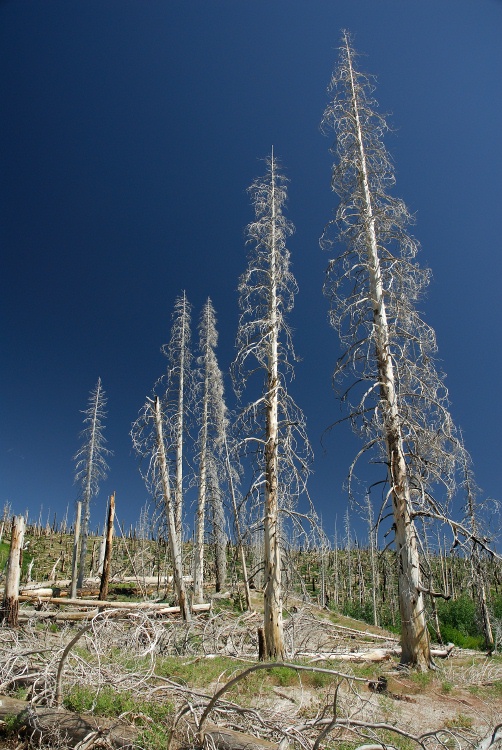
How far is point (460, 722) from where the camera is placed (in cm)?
628

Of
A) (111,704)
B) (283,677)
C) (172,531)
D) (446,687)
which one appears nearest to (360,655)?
(283,677)

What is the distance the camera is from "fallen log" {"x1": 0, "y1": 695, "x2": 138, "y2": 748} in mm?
4895

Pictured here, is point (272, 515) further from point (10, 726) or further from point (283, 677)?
point (10, 726)

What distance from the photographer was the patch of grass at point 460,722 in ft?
20.1

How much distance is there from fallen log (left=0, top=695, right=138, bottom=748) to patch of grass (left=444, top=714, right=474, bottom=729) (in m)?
4.38

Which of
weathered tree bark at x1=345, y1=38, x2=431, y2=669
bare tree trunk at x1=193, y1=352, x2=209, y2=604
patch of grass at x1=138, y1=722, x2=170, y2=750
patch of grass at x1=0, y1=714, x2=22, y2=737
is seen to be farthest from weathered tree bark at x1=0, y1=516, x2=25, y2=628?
weathered tree bark at x1=345, y1=38, x2=431, y2=669

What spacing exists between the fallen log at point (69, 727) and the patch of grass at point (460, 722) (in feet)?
14.4

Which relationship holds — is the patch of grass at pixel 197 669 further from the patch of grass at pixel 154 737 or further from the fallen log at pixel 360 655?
the patch of grass at pixel 154 737

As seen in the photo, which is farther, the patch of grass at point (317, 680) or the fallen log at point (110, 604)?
the fallen log at point (110, 604)

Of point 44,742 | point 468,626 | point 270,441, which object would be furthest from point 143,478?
point 468,626

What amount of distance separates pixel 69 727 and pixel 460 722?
5.27 meters

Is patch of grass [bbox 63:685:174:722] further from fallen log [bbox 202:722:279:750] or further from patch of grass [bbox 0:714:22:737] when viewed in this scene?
fallen log [bbox 202:722:279:750]

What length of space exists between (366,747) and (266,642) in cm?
663

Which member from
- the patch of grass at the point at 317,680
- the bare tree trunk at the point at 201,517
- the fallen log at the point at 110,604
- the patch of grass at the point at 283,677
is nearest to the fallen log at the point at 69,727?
the patch of grass at the point at 283,677
